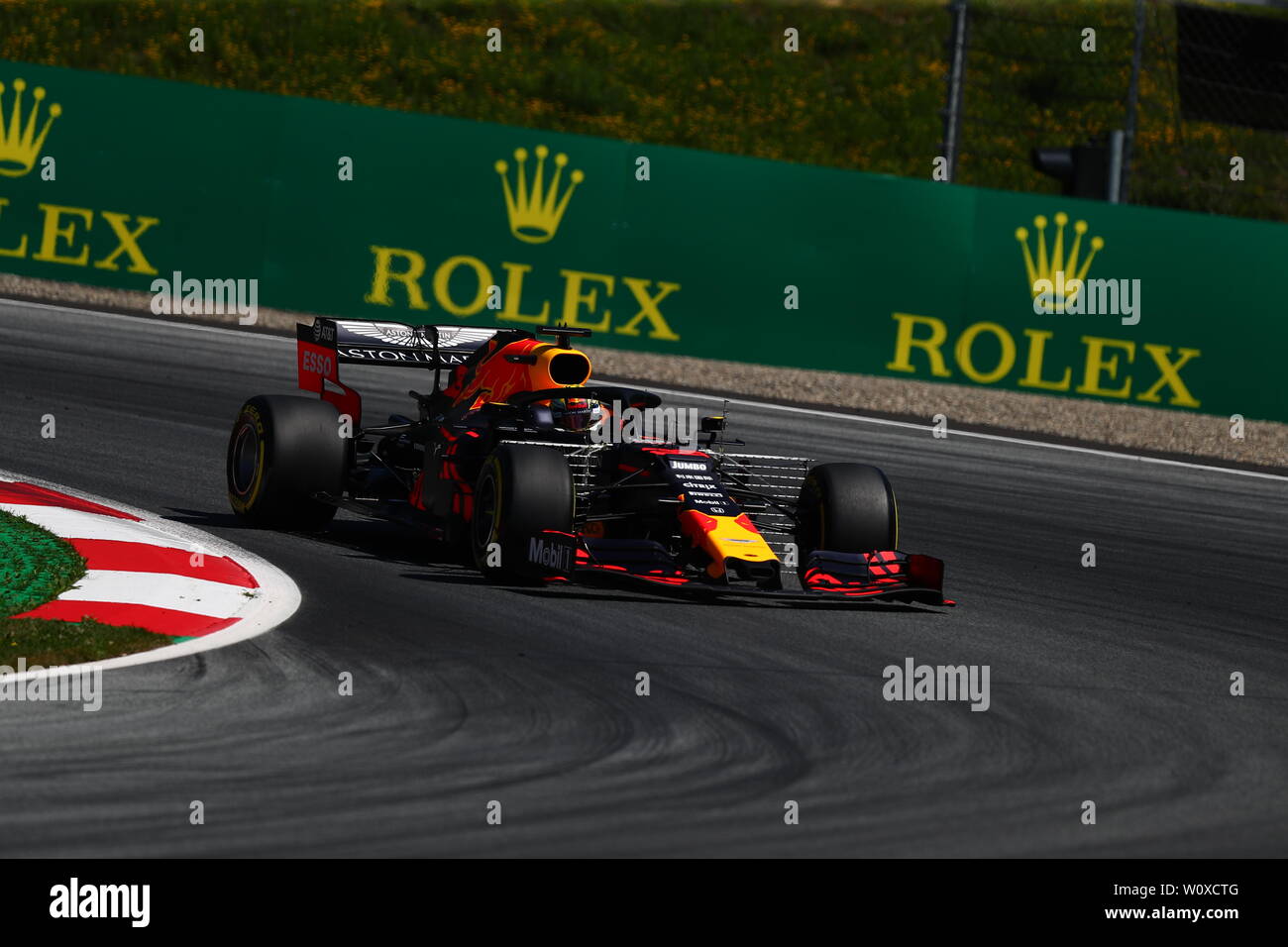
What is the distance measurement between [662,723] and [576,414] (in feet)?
11.8

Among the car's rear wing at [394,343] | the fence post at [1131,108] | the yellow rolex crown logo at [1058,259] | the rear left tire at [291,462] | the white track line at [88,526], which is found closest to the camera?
the white track line at [88,526]

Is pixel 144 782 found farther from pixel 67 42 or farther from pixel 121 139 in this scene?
pixel 67 42

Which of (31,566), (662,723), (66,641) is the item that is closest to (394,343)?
(31,566)

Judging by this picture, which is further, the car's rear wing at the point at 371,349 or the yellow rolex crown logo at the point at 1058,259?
the yellow rolex crown logo at the point at 1058,259

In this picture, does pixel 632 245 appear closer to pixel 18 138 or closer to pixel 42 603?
pixel 18 138

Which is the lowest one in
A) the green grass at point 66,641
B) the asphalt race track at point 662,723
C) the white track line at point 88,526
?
the asphalt race track at point 662,723

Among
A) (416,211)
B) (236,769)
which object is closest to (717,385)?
(416,211)

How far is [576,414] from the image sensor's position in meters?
10.3

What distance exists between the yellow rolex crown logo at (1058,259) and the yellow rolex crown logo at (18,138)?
8.62 m

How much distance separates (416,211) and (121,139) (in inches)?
104

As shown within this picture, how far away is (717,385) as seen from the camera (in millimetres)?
17453

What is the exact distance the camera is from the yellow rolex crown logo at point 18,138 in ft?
58.1

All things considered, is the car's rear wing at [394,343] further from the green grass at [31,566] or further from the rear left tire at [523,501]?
the green grass at [31,566]

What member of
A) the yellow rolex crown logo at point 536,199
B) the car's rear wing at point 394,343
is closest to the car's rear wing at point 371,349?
the car's rear wing at point 394,343
